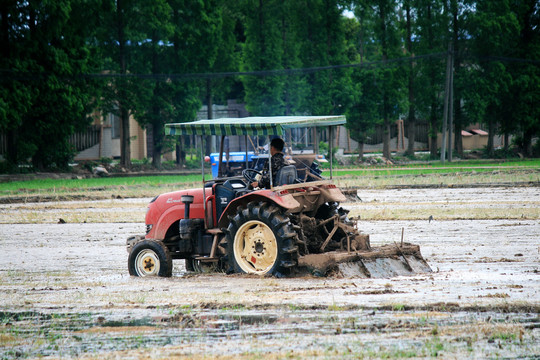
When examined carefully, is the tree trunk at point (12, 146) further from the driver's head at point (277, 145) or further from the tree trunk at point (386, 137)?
the driver's head at point (277, 145)

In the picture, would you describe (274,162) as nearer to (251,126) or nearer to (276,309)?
(251,126)

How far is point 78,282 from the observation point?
1142cm

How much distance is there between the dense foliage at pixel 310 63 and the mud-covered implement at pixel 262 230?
1337 inches

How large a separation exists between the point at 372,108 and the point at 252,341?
4619 centimetres

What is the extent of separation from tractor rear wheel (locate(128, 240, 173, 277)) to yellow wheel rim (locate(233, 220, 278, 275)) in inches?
45.5

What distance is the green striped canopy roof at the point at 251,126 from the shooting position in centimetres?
1084

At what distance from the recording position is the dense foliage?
1866 inches

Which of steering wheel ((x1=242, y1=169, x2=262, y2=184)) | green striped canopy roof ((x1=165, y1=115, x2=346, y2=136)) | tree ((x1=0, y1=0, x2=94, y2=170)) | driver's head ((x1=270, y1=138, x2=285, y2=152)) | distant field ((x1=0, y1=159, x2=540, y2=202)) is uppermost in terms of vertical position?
tree ((x1=0, y1=0, x2=94, y2=170))

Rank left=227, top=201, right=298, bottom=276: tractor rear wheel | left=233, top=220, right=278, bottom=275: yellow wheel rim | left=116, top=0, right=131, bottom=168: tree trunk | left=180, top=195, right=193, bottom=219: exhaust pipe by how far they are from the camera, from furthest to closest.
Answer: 1. left=116, top=0, right=131, bottom=168: tree trunk
2. left=180, top=195, right=193, bottom=219: exhaust pipe
3. left=233, top=220, right=278, bottom=275: yellow wheel rim
4. left=227, top=201, right=298, bottom=276: tractor rear wheel

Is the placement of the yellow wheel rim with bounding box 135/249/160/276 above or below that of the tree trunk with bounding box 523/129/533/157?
below

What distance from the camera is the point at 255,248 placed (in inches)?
440

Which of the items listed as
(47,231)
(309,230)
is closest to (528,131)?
(47,231)

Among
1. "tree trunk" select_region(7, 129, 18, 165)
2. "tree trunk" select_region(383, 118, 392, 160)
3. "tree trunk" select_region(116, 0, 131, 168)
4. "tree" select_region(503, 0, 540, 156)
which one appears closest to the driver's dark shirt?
"tree trunk" select_region(7, 129, 18, 165)

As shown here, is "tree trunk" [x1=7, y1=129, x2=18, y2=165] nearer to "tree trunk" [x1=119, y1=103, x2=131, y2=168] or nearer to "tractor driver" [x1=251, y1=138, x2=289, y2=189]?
"tree trunk" [x1=119, y1=103, x2=131, y2=168]
